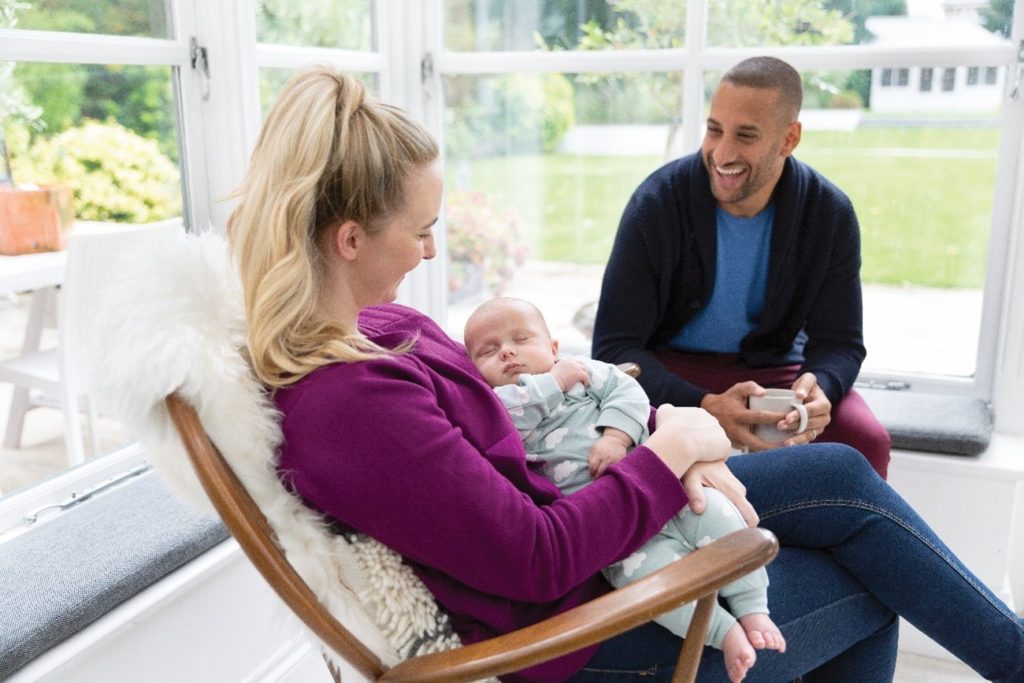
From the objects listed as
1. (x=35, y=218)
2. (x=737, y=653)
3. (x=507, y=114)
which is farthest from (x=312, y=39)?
(x=737, y=653)

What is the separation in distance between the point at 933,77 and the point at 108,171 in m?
2.08

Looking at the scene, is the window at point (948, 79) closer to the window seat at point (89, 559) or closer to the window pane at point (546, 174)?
the window pane at point (546, 174)

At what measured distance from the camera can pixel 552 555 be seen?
1.15 m

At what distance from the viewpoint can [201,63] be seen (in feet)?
7.22

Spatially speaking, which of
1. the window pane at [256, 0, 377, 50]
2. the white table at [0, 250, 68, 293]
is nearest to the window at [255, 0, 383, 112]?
the window pane at [256, 0, 377, 50]

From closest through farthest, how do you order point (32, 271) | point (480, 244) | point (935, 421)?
point (32, 271)
point (935, 421)
point (480, 244)

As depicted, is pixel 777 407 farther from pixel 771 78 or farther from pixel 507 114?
pixel 507 114

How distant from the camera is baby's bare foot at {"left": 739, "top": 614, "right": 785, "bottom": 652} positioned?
4.22 feet

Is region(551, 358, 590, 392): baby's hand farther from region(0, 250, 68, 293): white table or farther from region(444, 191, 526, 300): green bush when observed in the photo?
region(444, 191, 526, 300): green bush

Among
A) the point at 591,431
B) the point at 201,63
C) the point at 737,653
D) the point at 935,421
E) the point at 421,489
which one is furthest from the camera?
the point at 935,421

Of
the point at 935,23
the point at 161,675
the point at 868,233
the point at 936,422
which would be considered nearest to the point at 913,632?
the point at 936,422

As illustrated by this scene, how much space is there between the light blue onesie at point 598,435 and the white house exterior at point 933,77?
1.53 meters

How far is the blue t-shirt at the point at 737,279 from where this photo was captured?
233 centimetres

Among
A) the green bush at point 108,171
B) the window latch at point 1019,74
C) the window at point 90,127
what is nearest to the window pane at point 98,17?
the window at point 90,127
